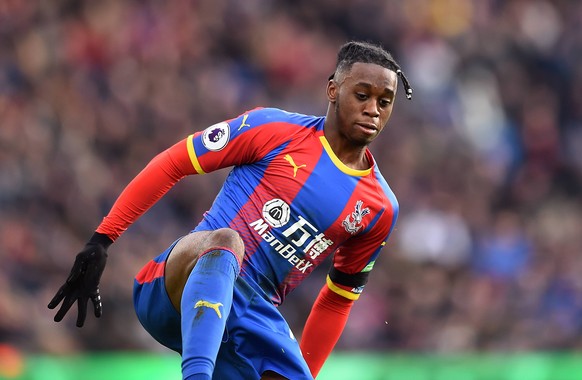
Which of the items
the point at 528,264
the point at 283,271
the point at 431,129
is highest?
the point at 431,129

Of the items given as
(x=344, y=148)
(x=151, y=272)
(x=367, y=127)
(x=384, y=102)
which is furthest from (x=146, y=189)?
(x=384, y=102)

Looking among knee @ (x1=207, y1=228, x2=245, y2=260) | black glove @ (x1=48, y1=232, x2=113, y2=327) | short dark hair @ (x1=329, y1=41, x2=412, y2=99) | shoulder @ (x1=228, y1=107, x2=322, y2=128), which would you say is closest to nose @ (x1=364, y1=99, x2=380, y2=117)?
short dark hair @ (x1=329, y1=41, x2=412, y2=99)

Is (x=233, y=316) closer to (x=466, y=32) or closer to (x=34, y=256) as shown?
(x=34, y=256)

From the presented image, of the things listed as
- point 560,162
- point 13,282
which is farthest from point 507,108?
point 13,282

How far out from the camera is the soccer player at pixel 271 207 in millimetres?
5492

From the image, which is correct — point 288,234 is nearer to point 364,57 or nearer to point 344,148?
point 344,148

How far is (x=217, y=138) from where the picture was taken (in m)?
5.72

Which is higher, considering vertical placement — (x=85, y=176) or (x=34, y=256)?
(x=85, y=176)

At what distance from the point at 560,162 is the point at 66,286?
10.0 meters

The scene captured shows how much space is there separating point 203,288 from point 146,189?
0.84 metres

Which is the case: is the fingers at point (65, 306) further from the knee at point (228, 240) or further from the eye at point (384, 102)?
the eye at point (384, 102)

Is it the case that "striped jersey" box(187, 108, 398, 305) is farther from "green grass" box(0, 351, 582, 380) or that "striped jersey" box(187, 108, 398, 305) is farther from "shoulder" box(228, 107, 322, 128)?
"green grass" box(0, 351, 582, 380)

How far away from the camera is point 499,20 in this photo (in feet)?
51.5

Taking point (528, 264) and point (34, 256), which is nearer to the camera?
point (34, 256)
